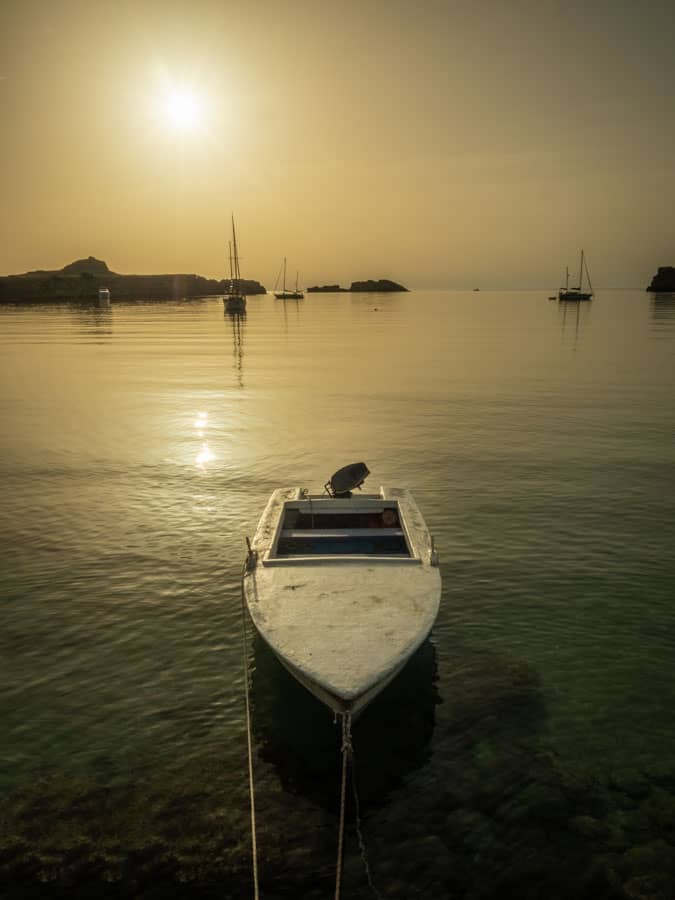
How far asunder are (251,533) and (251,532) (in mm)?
39

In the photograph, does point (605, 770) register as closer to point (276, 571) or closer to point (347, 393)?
point (276, 571)

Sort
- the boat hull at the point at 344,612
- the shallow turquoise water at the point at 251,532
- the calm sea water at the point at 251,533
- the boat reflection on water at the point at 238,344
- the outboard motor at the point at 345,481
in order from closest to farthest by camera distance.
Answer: the boat hull at the point at 344,612 < the calm sea water at the point at 251,533 < the shallow turquoise water at the point at 251,532 < the outboard motor at the point at 345,481 < the boat reflection on water at the point at 238,344

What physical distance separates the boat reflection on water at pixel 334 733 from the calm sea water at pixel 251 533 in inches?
1.9

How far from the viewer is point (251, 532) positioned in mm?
16672

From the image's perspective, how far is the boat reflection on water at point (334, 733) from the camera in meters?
8.27

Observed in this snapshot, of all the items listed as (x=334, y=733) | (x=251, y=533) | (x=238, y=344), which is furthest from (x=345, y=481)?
(x=238, y=344)

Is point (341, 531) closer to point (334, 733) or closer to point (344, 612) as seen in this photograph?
point (344, 612)

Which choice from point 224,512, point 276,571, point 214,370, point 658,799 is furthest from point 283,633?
point 214,370

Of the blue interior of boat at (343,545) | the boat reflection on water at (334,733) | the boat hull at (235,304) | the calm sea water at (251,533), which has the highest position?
the boat hull at (235,304)

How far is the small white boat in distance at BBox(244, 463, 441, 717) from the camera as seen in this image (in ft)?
25.5

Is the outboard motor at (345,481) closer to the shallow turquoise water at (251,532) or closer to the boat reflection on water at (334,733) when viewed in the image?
the shallow turquoise water at (251,532)

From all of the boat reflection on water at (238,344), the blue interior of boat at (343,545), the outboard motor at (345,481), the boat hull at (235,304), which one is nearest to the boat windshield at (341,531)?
the blue interior of boat at (343,545)

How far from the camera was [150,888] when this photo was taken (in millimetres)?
6828

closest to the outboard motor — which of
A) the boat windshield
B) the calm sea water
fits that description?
Answer: the boat windshield
